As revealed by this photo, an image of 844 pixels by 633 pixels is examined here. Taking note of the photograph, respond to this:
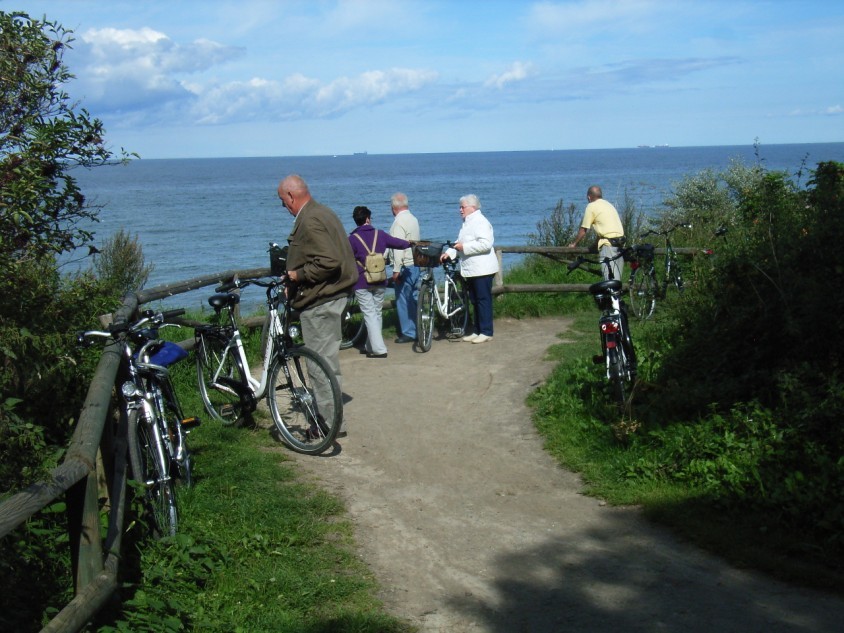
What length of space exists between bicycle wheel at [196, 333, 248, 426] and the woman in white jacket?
4208 mm

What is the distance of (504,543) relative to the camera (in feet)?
18.6

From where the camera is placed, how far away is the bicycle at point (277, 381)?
7363mm

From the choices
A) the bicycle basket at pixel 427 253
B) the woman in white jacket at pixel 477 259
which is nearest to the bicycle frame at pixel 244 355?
the bicycle basket at pixel 427 253

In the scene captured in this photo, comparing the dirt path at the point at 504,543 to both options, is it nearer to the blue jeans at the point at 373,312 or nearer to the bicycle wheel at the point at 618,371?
the bicycle wheel at the point at 618,371

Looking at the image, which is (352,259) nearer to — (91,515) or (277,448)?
(277,448)

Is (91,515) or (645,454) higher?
(91,515)

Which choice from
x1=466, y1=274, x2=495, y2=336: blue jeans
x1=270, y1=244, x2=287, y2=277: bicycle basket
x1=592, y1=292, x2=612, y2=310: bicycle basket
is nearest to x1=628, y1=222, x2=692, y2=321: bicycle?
x1=466, y1=274, x2=495, y2=336: blue jeans

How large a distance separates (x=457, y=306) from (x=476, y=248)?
3.41 ft

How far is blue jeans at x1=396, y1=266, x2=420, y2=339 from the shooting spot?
12344 mm

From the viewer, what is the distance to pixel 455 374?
10.4 metres

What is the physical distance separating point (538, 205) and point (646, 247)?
51.3 metres

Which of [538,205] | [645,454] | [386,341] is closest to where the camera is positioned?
[645,454]

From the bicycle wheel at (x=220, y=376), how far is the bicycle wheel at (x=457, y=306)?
439 cm

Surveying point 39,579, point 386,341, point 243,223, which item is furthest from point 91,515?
point 243,223
